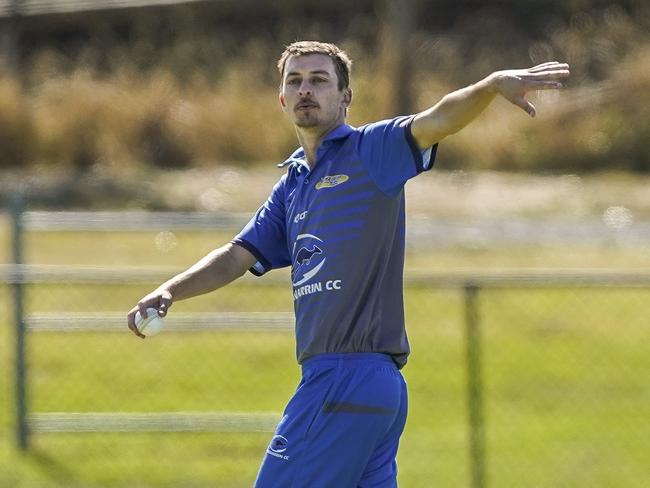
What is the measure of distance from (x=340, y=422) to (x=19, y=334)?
16.5 ft

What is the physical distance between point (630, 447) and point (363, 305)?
5257mm

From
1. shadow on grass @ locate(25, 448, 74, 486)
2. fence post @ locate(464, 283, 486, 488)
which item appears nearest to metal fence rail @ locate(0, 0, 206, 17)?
shadow on grass @ locate(25, 448, 74, 486)

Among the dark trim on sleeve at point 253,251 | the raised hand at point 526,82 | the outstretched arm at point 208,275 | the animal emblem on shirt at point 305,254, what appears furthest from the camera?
the dark trim on sleeve at point 253,251

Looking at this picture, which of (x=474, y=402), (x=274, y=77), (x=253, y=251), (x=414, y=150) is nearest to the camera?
(x=414, y=150)

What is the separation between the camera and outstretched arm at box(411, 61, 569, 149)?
4.96 m

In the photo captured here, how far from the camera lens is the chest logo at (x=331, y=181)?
5.56 meters

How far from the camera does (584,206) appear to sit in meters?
16.2

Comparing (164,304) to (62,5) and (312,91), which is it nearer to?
(312,91)

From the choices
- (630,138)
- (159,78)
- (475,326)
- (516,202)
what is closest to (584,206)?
(516,202)

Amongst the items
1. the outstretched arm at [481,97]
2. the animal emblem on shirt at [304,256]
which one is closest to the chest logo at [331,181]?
the animal emblem on shirt at [304,256]

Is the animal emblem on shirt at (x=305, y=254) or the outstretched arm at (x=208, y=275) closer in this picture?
the animal emblem on shirt at (x=305, y=254)

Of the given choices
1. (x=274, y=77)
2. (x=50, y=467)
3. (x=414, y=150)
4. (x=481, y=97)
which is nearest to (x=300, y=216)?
(x=414, y=150)

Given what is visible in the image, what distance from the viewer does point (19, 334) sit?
10.2 m

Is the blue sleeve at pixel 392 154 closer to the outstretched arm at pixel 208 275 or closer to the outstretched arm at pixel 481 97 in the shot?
the outstretched arm at pixel 481 97
